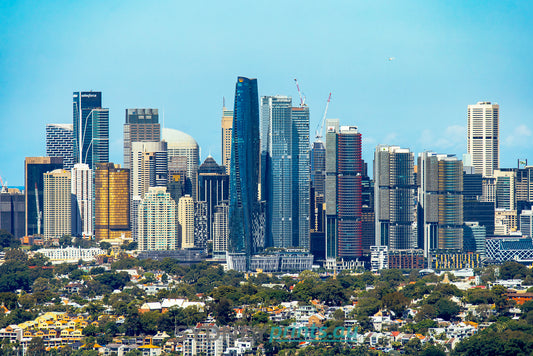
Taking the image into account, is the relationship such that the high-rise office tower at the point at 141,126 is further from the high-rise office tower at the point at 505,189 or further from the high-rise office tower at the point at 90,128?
the high-rise office tower at the point at 505,189

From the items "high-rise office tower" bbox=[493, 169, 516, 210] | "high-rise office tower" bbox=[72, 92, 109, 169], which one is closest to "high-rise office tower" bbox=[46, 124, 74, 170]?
"high-rise office tower" bbox=[72, 92, 109, 169]

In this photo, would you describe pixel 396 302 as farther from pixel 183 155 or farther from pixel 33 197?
pixel 183 155

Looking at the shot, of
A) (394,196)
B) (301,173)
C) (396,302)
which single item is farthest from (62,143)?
(396,302)

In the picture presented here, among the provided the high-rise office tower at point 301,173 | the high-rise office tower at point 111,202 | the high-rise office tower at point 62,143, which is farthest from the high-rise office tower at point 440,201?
the high-rise office tower at point 62,143

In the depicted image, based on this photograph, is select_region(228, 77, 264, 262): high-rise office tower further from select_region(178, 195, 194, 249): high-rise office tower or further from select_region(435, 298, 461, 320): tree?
select_region(435, 298, 461, 320): tree

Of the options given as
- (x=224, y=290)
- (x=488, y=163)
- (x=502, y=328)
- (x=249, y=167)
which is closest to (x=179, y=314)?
(x=224, y=290)

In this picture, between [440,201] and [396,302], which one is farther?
[440,201]

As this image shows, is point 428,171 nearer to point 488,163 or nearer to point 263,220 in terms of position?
point 263,220
